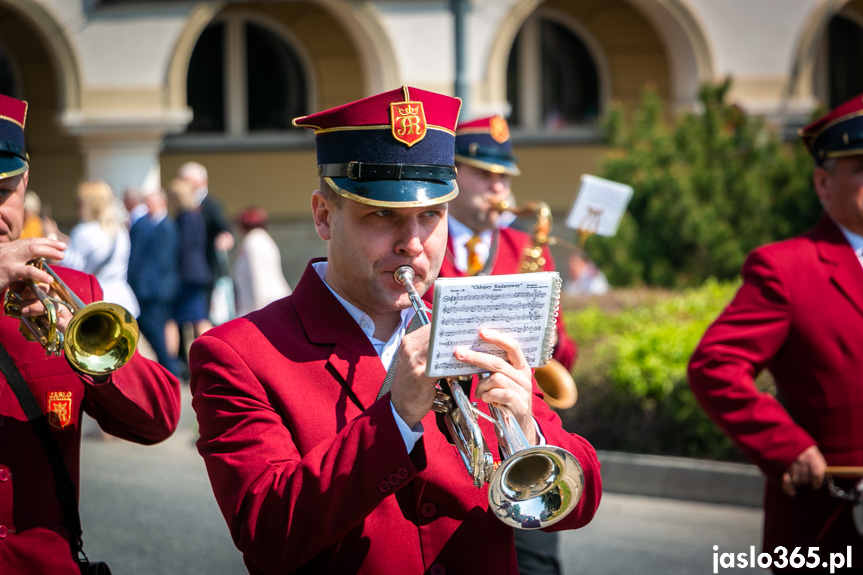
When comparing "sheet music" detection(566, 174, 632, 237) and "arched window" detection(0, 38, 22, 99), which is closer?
"sheet music" detection(566, 174, 632, 237)

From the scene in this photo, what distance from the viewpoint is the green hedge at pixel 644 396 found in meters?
7.70

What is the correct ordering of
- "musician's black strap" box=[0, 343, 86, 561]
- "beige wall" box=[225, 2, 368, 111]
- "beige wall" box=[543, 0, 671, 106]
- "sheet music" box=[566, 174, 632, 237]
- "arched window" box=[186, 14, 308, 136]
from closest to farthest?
"musician's black strap" box=[0, 343, 86, 561], "sheet music" box=[566, 174, 632, 237], "beige wall" box=[225, 2, 368, 111], "arched window" box=[186, 14, 308, 136], "beige wall" box=[543, 0, 671, 106]

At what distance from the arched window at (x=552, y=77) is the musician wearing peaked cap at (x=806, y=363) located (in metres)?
15.1

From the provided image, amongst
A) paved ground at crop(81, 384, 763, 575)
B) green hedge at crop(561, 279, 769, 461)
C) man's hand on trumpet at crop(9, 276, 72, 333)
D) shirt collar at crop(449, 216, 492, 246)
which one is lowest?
paved ground at crop(81, 384, 763, 575)

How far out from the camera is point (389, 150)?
2.58 m

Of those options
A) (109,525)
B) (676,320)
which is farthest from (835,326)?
(676,320)

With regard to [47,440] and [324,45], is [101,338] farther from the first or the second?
[324,45]

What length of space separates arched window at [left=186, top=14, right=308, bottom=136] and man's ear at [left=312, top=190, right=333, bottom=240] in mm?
15725

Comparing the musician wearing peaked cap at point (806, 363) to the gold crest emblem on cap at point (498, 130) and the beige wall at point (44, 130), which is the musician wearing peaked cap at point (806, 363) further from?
the beige wall at point (44, 130)

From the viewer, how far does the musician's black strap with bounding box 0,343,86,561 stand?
118 inches

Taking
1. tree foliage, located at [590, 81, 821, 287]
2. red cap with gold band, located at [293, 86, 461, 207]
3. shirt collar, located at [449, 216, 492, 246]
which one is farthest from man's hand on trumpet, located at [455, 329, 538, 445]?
tree foliage, located at [590, 81, 821, 287]

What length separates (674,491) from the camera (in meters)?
7.45

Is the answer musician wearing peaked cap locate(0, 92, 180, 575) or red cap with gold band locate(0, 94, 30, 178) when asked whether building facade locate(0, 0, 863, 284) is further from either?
musician wearing peaked cap locate(0, 92, 180, 575)

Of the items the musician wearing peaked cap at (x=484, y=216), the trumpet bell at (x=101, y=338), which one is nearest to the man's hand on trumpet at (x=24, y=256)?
the trumpet bell at (x=101, y=338)
